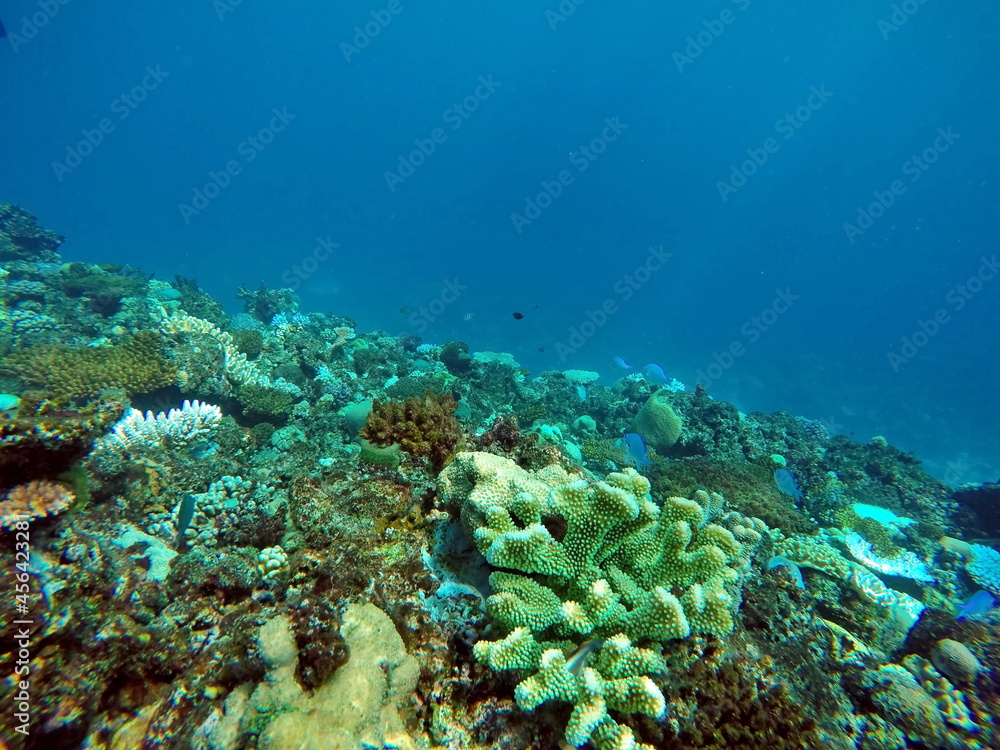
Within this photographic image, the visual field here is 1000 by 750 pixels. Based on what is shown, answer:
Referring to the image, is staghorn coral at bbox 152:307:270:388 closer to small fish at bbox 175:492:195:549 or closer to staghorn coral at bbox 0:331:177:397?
staghorn coral at bbox 0:331:177:397

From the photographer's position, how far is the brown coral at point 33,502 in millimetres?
2436

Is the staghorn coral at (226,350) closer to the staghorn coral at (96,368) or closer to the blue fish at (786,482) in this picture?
the staghorn coral at (96,368)

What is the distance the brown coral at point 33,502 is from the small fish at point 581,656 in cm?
330

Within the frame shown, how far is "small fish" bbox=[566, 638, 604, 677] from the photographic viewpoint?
2258mm

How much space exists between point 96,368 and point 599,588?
9.80 metres

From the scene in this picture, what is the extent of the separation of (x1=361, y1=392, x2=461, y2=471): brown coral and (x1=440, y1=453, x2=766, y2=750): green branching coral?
152cm

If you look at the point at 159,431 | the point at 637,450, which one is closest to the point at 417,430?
the point at 159,431

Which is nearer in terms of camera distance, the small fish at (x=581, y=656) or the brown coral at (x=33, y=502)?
the small fish at (x=581, y=656)

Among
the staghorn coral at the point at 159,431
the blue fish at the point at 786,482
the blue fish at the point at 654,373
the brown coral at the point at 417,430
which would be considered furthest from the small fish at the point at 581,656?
the blue fish at the point at 654,373

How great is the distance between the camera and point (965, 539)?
431 inches

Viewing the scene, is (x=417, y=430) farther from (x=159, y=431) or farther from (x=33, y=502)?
(x=159, y=431)

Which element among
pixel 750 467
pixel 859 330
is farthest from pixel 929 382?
pixel 750 467

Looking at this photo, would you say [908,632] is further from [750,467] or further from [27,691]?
[27,691]

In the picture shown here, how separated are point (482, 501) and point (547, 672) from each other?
44.3 inches
